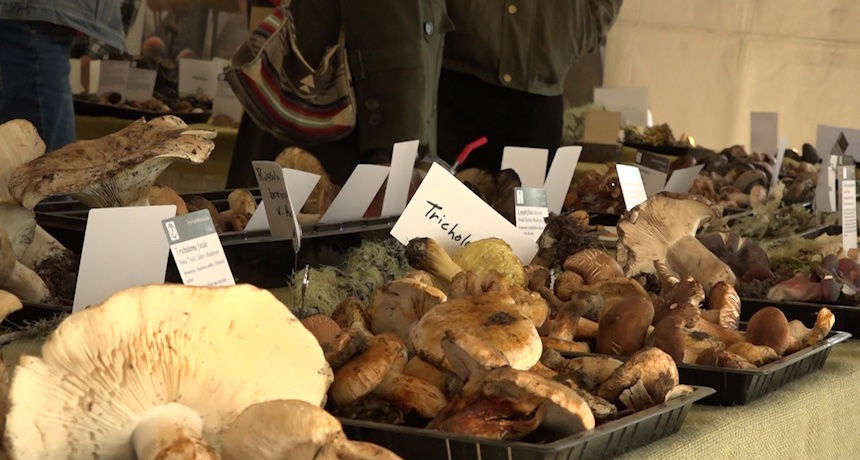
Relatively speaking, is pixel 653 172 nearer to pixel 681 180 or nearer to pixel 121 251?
pixel 681 180

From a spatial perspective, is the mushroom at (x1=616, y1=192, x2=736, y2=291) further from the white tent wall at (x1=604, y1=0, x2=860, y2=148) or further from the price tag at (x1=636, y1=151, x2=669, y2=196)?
the white tent wall at (x1=604, y1=0, x2=860, y2=148)

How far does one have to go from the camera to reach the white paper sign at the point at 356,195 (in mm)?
2088

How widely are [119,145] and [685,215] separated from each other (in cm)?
95

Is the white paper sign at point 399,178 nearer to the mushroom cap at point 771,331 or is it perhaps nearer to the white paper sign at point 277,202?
the white paper sign at point 277,202

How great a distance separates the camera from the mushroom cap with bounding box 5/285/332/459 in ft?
2.77

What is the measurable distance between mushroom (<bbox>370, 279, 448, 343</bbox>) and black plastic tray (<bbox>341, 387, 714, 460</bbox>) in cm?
28

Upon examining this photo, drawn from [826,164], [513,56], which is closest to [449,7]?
[513,56]

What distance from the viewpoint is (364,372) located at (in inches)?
41.9

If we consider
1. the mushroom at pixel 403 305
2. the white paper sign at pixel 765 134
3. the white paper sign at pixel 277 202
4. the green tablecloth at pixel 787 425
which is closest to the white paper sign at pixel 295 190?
the white paper sign at pixel 277 202

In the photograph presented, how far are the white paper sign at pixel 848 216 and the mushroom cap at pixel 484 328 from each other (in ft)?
4.66

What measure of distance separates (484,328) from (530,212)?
973mm

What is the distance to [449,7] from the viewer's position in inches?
131

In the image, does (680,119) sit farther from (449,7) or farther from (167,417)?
(167,417)

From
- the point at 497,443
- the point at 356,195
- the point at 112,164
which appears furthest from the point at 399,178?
the point at 497,443
